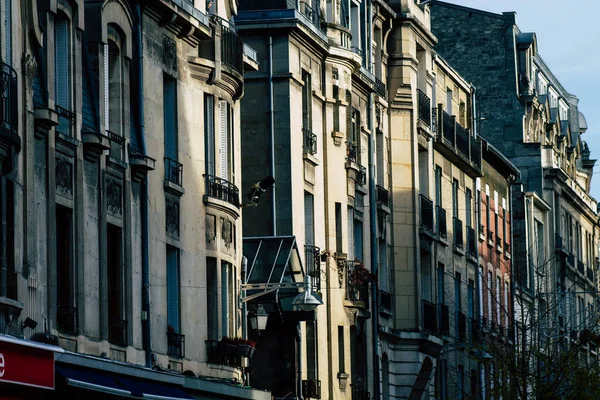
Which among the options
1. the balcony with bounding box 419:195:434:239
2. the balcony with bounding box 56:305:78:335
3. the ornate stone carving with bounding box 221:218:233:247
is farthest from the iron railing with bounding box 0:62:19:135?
the balcony with bounding box 419:195:434:239

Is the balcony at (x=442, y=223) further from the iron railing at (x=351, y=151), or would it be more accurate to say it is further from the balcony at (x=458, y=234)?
the iron railing at (x=351, y=151)

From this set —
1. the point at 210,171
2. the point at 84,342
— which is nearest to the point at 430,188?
the point at 210,171

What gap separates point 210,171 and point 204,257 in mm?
1891

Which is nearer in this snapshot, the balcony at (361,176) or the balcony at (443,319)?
the balcony at (361,176)

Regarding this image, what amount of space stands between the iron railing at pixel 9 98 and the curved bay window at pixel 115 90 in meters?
5.76

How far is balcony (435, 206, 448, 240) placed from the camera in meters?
60.2

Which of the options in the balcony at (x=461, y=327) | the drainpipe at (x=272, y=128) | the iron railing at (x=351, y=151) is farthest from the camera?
the balcony at (x=461, y=327)

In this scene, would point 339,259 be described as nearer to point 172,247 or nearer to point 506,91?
point 172,247

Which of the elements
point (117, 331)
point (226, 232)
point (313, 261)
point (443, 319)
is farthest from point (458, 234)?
point (117, 331)

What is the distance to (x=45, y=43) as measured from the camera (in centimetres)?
2964

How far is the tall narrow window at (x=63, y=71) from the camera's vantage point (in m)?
30.3

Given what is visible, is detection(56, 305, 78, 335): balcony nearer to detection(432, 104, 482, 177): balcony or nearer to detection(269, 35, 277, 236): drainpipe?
detection(269, 35, 277, 236): drainpipe

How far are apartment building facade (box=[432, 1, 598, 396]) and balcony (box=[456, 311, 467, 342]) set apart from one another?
11133 millimetres

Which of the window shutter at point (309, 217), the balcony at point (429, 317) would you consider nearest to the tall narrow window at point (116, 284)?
the window shutter at point (309, 217)
